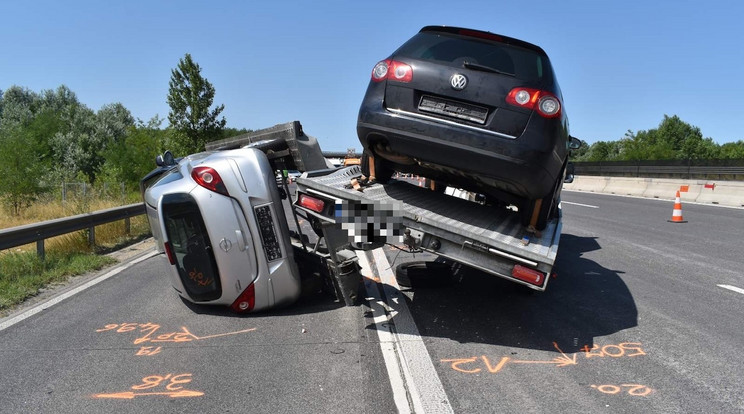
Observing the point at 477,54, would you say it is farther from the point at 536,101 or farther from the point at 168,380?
the point at 168,380

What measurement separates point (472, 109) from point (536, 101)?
52 cm

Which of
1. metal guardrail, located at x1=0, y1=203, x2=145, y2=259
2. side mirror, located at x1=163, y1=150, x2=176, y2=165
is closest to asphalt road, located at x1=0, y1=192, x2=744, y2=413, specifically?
metal guardrail, located at x1=0, y1=203, x2=145, y2=259

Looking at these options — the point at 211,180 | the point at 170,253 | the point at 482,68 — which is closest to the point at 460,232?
the point at 482,68

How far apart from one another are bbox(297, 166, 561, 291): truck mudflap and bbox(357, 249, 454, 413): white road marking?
2.77ft

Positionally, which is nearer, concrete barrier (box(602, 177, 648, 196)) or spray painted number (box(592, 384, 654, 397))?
spray painted number (box(592, 384, 654, 397))

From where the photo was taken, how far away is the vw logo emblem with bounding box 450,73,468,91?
4836 mm

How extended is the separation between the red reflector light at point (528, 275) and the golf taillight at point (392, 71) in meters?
1.85

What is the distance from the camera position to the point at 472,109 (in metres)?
4.84

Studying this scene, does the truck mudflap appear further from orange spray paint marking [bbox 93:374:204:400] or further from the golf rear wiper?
orange spray paint marking [bbox 93:374:204:400]

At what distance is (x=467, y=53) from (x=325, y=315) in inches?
112

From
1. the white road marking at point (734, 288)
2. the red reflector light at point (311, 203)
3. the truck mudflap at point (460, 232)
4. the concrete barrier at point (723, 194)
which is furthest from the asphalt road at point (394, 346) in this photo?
the concrete barrier at point (723, 194)

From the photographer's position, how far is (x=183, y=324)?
556 centimetres

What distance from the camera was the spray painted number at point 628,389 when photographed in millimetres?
3893

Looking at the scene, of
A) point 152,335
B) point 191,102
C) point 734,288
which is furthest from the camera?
point 191,102
